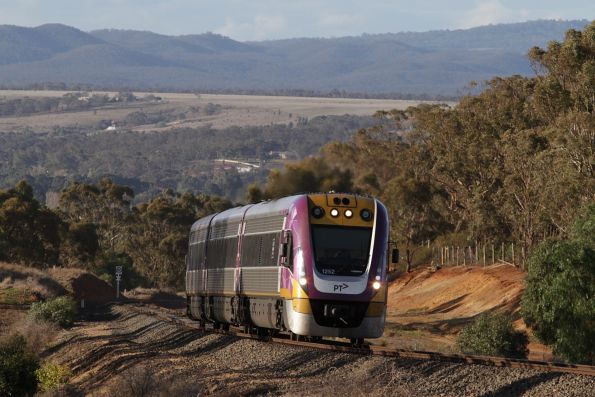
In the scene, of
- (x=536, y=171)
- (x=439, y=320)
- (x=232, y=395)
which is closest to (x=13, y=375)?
(x=232, y=395)

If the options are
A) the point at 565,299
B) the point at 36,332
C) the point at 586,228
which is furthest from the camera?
the point at 36,332

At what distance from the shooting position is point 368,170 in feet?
399

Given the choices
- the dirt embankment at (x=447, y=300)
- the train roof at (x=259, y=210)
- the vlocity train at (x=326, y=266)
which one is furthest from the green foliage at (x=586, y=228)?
the vlocity train at (x=326, y=266)

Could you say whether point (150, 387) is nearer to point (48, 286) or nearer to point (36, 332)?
point (36, 332)

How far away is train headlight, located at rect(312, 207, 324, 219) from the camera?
1175 inches

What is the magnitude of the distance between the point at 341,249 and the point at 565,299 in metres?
17.9

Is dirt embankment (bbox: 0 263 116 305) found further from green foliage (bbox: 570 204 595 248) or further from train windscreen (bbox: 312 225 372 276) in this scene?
train windscreen (bbox: 312 225 372 276)

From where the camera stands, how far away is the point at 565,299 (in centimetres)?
4534

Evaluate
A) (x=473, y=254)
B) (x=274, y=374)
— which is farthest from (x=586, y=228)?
(x=473, y=254)

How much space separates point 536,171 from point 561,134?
4.89m

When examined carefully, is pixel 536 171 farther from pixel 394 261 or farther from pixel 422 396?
pixel 422 396

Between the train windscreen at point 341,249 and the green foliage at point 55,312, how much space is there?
29.0m

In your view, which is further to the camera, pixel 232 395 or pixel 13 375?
pixel 13 375

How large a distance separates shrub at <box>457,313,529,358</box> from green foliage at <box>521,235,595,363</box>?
123 cm
